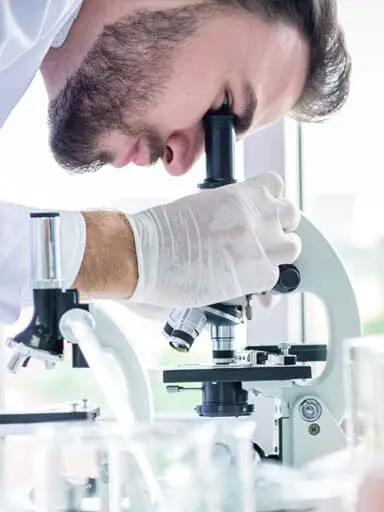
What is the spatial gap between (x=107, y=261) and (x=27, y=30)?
1.16 feet

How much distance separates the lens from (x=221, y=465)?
0.67 meters

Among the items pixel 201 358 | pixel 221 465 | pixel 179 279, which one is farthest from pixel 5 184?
pixel 221 465

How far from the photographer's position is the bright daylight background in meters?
1.99

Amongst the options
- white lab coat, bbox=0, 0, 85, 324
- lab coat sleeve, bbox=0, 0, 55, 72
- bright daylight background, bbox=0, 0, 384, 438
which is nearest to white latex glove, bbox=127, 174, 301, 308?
white lab coat, bbox=0, 0, 85, 324

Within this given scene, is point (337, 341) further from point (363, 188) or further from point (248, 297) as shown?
point (363, 188)

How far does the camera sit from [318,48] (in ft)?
4.76

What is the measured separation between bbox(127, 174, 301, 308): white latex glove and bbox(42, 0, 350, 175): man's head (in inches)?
7.1

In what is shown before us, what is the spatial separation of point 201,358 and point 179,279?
62 centimetres

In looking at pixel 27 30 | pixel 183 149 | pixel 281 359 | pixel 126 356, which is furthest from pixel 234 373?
pixel 27 30

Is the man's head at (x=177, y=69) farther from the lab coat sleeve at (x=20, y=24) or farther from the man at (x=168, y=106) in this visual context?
the lab coat sleeve at (x=20, y=24)

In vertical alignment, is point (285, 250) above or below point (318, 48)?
below

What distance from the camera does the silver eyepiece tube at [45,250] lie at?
32.6 inches

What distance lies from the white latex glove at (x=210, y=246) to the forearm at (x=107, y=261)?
0.04ft

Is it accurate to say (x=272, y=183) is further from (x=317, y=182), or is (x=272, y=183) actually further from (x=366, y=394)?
(x=317, y=182)
